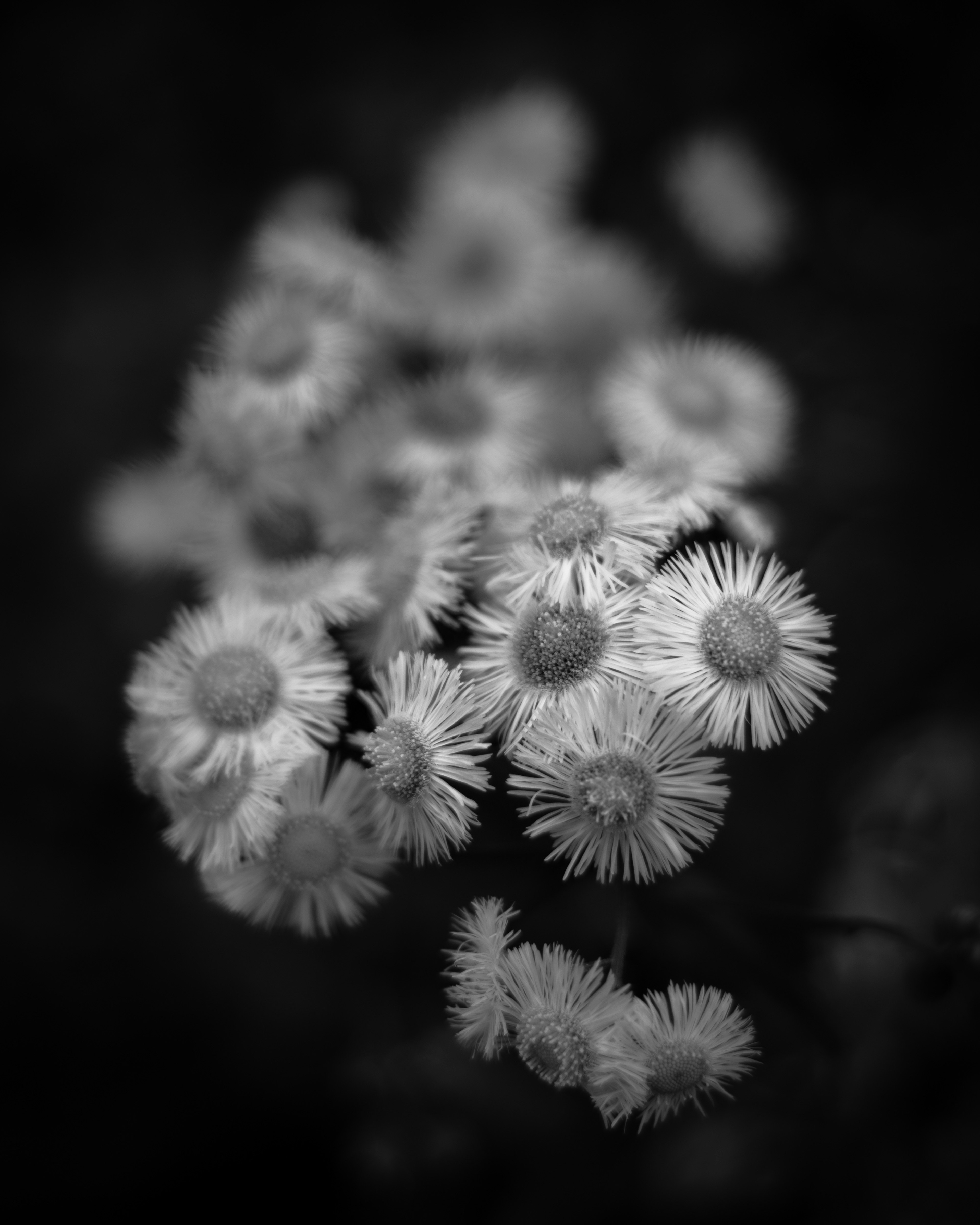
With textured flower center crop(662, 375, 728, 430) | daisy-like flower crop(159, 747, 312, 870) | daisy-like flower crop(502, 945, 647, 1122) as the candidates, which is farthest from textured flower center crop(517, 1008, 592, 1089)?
textured flower center crop(662, 375, 728, 430)

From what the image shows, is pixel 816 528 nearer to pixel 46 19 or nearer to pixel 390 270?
pixel 390 270

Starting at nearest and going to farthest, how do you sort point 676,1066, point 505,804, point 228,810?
point 676,1066, point 228,810, point 505,804

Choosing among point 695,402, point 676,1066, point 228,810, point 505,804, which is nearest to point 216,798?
point 228,810

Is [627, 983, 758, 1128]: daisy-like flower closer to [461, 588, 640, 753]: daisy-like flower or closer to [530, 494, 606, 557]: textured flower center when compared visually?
[461, 588, 640, 753]: daisy-like flower

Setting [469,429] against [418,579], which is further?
[469,429]

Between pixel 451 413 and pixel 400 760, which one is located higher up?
pixel 451 413

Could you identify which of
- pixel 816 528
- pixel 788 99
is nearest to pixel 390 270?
pixel 816 528

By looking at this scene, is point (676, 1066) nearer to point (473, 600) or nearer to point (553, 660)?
point (553, 660)

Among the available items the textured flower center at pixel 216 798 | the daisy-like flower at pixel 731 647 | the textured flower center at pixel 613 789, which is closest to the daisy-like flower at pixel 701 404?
the daisy-like flower at pixel 731 647
